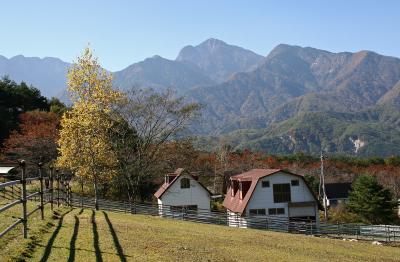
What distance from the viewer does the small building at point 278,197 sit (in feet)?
158

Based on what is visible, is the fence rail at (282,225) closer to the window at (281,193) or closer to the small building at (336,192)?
the window at (281,193)

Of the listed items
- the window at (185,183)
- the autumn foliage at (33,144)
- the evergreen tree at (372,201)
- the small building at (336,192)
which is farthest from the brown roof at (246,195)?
the small building at (336,192)

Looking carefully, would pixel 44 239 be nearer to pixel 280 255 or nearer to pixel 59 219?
pixel 59 219

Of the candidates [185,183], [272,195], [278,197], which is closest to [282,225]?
[272,195]

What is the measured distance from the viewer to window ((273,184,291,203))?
160 feet

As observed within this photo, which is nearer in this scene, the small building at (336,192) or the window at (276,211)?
the window at (276,211)

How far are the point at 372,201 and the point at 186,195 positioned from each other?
991 inches

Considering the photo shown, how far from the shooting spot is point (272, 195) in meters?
48.6

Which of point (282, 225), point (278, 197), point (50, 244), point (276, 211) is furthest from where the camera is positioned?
point (278, 197)

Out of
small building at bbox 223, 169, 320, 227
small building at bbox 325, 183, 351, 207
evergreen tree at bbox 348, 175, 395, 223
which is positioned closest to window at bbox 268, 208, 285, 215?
small building at bbox 223, 169, 320, 227

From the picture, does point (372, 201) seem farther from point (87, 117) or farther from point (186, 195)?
point (87, 117)

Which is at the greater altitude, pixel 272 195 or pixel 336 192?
pixel 272 195

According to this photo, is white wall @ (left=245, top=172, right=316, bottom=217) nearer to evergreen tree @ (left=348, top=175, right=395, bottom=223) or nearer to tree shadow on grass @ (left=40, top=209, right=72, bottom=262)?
evergreen tree @ (left=348, top=175, right=395, bottom=223)

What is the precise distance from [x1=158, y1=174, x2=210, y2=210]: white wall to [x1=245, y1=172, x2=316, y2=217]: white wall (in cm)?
690
